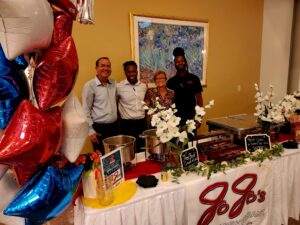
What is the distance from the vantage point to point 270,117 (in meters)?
1.61

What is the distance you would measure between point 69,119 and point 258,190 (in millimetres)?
1241

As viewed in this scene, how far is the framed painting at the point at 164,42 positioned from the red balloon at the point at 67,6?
1.89 meters

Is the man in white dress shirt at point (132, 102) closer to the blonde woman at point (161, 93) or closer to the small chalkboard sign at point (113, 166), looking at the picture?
the blonde woman at point (161, 93)

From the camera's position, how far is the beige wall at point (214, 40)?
96.3 inches

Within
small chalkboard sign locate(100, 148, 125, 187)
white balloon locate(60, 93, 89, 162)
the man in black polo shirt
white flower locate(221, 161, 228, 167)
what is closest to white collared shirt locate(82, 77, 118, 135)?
the man in black polo shirt

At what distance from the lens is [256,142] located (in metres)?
1.51

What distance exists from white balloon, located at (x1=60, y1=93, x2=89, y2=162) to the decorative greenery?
64cm

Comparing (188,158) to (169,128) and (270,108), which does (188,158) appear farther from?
(270,108)

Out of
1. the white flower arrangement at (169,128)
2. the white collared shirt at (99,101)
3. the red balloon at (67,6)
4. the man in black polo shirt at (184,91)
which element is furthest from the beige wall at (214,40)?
the red balloon at (67,6)

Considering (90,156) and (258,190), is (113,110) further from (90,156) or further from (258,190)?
(258,190)

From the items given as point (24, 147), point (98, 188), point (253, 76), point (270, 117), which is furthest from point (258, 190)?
point (253, 76)

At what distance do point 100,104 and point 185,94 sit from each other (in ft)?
2.74

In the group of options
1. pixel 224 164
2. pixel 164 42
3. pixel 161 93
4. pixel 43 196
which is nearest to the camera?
pixel 43 196

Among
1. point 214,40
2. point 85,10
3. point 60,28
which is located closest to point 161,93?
point 85,10
